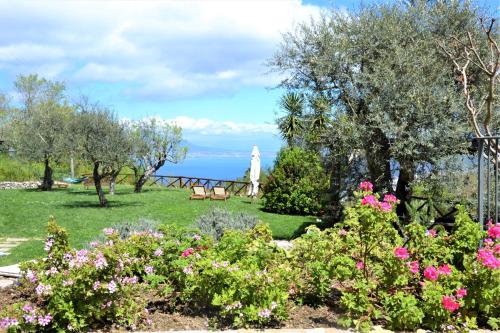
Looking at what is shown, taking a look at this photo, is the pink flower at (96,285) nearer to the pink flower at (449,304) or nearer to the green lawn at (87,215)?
the pink flower at (449,304)

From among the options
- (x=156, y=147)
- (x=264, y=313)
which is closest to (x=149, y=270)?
(x=264, y=313)

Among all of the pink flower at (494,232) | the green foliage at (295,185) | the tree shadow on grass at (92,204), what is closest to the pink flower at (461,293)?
the pink flower at (494,232)

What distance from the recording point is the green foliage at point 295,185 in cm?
1559

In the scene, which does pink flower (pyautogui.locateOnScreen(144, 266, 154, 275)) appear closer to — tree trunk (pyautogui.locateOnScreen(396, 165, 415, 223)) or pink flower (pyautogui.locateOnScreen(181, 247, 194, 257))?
pink flower (pyautogui.locateOnScreen(181, 247, 194, 257))

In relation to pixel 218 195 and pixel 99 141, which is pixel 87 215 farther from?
pixel 218 195

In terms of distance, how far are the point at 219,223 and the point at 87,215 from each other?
7721 millimetres

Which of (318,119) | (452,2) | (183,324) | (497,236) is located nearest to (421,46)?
(452,2)

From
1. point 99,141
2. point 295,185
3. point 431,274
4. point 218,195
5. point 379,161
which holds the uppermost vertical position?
point 99,141

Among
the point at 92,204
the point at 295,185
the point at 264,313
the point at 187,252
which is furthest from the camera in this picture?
the point at 92,204

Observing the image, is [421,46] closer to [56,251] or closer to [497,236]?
[497,236]

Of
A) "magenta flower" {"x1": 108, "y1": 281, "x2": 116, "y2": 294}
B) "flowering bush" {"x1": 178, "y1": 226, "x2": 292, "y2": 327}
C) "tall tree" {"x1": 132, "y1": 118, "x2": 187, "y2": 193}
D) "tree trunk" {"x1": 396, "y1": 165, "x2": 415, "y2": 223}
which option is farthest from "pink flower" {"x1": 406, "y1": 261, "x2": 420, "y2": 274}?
"tall tree" {"x1": 132, "y1": 118, "x2": 187, "y2": 193}

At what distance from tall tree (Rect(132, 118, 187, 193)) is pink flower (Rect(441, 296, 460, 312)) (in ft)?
69.5

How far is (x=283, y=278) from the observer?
4.46 m

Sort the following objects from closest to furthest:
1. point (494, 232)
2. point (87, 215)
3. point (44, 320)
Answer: point (44, 320) → point (494, 232) → point (87, 215)
